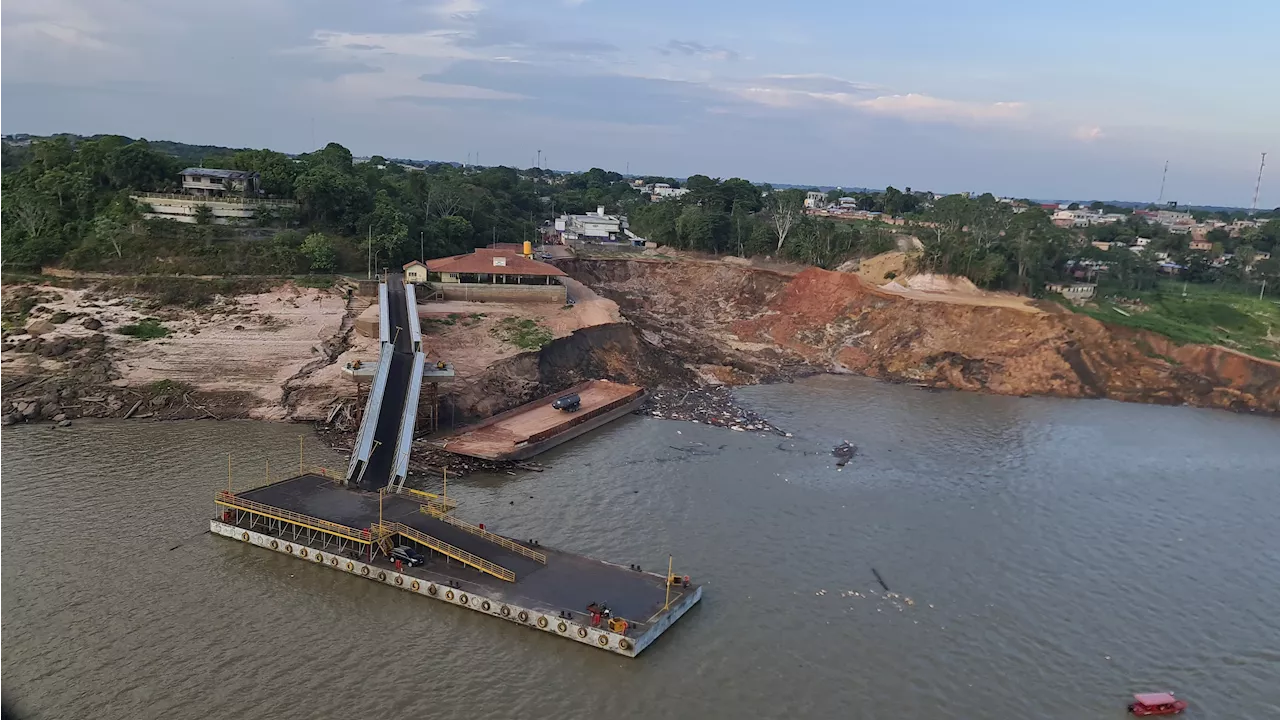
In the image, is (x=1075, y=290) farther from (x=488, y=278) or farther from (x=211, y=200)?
(x=211, y=200)

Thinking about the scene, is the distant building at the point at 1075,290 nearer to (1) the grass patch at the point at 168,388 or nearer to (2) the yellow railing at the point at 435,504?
(2) the yellow railing at the point at 435,504

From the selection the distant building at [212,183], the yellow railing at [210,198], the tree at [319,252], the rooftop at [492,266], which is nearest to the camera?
the rooftop at [492,266]

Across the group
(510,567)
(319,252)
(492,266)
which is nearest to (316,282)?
(319,252)

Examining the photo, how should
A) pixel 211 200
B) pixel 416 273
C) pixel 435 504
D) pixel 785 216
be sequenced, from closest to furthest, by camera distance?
pixel 435 504 → pixel 416 273 → pixel 211 200 → pixel 785 216

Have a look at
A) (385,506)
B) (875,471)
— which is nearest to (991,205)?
Result: (875,471)

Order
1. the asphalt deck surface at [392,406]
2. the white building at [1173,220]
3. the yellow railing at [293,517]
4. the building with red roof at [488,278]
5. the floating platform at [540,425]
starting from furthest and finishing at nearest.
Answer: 1. the white building at [1173,220]
2. the building with red roof at [488,278]
3. the floating platform at [540,425]
4. the asphalt deck surface at [392,406]
5. the yellow railing at [293,517]

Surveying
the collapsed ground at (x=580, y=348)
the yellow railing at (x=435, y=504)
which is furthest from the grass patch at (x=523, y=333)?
the yellow railing at (x=435, y=504)
